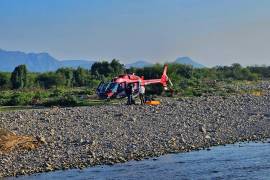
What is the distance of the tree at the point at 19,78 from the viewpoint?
72.3 metres

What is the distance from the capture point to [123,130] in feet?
93.9

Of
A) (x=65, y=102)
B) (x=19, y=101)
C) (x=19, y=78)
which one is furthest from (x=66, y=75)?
(x=65, y=102)

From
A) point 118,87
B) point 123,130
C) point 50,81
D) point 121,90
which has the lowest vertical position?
point 123,130

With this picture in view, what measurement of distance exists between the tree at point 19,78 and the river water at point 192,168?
165 feet

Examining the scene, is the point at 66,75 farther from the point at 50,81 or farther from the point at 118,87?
the point at 118,87

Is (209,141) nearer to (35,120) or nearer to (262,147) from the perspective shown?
(262,147)

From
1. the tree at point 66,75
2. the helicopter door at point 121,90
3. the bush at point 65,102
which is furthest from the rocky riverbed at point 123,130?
the tree at point 66,75

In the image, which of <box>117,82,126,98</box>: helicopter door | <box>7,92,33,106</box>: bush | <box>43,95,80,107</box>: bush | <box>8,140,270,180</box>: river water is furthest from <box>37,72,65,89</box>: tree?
<box>8,140,270,180</box>: river water

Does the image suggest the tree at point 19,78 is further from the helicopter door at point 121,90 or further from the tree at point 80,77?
the helicopter door at point 121,90

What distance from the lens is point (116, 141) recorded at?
25.7 metres

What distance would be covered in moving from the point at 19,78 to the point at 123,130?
4664 cm

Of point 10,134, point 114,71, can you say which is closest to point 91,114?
point 10,134

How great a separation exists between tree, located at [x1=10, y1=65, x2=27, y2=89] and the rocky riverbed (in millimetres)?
35959

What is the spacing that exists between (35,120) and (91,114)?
137 inches
